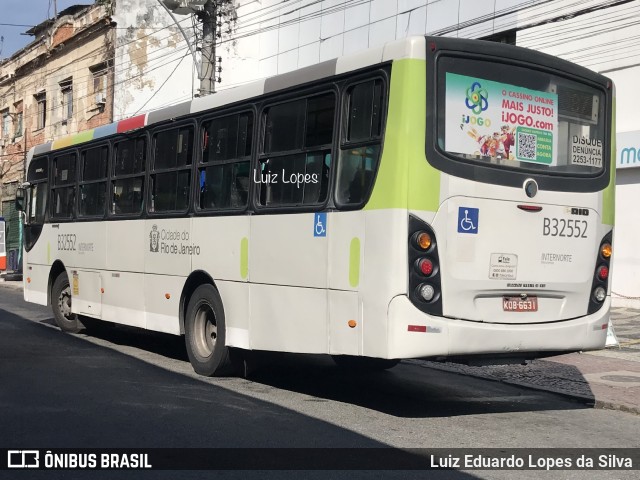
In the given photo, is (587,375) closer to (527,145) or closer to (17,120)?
(527,145)

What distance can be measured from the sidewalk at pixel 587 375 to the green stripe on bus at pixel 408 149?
339 cm

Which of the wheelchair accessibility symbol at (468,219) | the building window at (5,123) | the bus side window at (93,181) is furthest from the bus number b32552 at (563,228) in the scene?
the building window at (5,123)

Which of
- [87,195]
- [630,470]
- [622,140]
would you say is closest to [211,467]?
[630,470]

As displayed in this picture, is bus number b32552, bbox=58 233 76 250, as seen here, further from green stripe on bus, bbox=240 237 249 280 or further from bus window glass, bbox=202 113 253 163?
green stripe on bus, bbox=240 237 249 280

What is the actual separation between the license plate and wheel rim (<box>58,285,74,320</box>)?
839cm

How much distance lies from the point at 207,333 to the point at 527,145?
170 inches

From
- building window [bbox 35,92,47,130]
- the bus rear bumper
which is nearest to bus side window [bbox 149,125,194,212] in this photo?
the bus rear bumper

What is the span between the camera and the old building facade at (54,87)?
34.6 meters

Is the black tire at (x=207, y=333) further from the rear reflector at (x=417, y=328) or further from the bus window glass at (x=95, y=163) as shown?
the bus window glass at (x=95, y=163)

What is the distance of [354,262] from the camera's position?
7.76 metres

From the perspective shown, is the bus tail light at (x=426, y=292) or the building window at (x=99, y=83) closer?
the bus tail light at (x=426, y=292)

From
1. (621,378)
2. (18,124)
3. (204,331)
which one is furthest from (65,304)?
(18,124)

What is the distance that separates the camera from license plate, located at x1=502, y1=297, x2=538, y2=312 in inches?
305

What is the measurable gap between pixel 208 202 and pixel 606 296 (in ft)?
14.1
